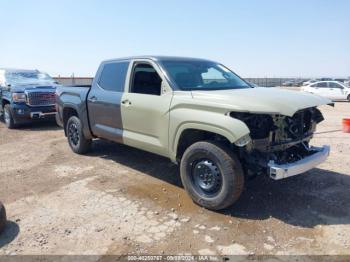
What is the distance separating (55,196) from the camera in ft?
16.0

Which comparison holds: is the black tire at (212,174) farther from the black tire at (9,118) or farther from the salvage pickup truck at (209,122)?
the black tire at (9,118)

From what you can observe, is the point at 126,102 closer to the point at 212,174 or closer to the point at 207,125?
the point at 207,125

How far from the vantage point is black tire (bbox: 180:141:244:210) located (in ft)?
13.1

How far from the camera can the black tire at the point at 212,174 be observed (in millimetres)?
3980

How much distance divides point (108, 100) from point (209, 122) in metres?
2.43

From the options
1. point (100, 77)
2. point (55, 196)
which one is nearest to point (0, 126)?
point (100, 77)

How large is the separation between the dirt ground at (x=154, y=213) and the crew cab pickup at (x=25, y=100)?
4102 millimetres

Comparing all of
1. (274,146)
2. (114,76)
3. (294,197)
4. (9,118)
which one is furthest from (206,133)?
(9,118)

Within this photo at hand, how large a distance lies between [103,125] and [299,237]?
3.84 metres

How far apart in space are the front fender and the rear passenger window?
5.12ft

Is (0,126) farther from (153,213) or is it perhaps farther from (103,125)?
(153,213)

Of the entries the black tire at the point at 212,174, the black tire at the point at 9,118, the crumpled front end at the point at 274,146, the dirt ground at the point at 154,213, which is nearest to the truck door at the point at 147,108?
the black tire at the point at 212,174

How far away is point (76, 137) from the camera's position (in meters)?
7.12

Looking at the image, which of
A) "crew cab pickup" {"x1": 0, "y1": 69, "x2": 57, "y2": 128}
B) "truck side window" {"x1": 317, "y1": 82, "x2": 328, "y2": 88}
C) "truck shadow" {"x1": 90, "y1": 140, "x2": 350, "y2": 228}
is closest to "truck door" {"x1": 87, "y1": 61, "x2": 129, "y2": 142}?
"truck shadow" {"x1": 90, "y1": 140, "x2": 350, "y2": 228}
